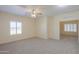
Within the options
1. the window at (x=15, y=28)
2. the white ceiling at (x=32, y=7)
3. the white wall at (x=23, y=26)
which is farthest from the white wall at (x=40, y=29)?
the window at (x=15, y=28)

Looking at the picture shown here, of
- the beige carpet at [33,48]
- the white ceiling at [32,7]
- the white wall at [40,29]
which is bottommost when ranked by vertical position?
the beige carpet at [33,48]

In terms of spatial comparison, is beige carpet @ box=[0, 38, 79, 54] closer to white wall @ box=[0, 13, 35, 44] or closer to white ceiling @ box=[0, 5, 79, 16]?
white wall @ box=[0, 13, 35, 44]

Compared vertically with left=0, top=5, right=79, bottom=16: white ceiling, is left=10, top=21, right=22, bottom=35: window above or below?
below

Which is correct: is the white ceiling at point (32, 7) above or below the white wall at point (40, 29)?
above

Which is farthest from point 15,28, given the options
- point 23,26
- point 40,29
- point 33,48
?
point 40,29

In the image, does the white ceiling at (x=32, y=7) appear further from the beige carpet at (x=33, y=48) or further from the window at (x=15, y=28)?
the beige carpet at (x=33, y=48)

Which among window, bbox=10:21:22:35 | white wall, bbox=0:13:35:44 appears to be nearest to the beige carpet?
white wall, bbox=0:13:35:44
